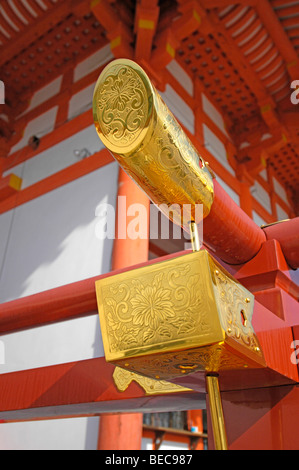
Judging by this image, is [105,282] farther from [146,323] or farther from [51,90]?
[51,90]

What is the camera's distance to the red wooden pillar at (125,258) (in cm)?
142

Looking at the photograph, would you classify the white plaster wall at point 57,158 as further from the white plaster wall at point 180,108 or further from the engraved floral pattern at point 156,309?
the engraved floral pattern at point 156,309

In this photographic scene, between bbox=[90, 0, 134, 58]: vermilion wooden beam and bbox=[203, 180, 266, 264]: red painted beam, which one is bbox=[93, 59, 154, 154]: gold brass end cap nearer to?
bbox=[203, 180, 266, 264]: red painted beam

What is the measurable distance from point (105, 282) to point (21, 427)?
5.61ft

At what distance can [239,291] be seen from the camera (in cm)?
41

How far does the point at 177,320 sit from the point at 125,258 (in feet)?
4.63

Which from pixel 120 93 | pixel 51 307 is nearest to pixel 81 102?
pixel 51 307

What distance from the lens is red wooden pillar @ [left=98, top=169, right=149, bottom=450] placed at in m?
1.42

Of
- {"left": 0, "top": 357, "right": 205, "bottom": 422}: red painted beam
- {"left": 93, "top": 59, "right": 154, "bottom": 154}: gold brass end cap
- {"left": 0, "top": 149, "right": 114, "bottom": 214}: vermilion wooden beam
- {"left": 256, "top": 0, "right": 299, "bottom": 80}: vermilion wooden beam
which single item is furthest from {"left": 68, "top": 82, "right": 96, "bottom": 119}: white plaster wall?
{"left": 93, "top": 59, "right": 154, "bottom": 154}: gold brass end cap

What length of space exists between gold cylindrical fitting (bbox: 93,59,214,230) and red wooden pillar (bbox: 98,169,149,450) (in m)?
1.25

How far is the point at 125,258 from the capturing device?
1.76 metres

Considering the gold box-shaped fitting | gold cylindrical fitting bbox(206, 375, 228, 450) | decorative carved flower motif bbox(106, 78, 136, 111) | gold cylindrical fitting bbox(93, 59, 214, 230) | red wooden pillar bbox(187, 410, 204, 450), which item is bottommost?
gold cylindrical fitting bbox(206, 375, 228, 450)

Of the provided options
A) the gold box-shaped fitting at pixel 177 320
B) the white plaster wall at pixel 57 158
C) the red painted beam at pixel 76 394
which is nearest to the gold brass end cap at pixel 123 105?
the gold box-shaped fitting at pixel 177 320
